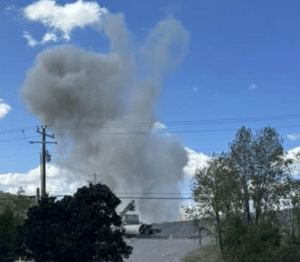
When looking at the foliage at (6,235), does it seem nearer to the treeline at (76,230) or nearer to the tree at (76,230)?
the treeline at (76,230)

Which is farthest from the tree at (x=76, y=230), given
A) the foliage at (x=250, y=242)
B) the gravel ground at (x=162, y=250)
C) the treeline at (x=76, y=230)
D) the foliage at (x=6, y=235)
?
the gravel ground at (x=162, y=250)

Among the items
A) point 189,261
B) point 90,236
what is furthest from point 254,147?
point 90,236

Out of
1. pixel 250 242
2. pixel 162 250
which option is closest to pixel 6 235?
pixel 162 250

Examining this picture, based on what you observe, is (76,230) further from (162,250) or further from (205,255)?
(162,250)

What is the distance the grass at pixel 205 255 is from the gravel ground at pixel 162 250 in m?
1.43

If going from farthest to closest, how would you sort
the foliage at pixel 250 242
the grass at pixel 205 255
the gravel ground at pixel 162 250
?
the gravel ground at pixel 162 250 < the grass at pixel 205 255 < the foliage at pixel 250 242

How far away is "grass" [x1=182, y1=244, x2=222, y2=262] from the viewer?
56656 millimetres

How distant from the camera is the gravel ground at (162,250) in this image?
61250 mm

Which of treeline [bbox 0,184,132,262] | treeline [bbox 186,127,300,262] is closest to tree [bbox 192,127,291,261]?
treeline [bbox 186,127,300,262]

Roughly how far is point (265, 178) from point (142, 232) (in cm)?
3612

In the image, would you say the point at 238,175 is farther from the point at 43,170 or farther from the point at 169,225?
the point at 169,225

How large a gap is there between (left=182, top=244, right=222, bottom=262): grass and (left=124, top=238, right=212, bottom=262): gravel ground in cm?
143

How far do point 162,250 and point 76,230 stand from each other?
25.2 m

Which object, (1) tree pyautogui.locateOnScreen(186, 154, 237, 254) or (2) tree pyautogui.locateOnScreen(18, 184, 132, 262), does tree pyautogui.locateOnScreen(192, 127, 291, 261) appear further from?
(2) tree pyautogui.locateOnScreen(18, 184, 132, 262)
